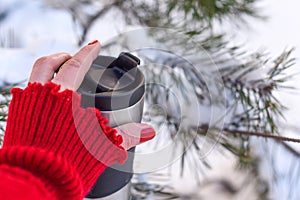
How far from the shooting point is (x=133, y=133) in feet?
1.08

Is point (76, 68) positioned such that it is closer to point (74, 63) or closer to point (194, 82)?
point (74, 63)

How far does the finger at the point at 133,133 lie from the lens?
0.32 metres

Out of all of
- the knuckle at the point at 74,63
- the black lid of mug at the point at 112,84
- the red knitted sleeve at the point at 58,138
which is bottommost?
Result: the red knitted sleeve at the point at 58,138

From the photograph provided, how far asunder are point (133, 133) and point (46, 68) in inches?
3.7

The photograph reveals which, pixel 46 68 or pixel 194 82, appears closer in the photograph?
pixel 46 68

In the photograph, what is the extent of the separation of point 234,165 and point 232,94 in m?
0.17

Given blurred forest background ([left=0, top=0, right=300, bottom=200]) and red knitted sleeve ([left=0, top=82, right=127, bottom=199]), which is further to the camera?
blurred forest background ([left=0, top=0, right=300, bottom=200])

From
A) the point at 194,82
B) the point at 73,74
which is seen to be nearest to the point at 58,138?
the point at 73,74

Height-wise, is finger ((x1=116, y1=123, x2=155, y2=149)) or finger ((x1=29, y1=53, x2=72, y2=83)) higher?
finger ((x1=29, y1=53, x2=72, y2=83))

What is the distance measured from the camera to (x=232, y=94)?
19.7 inches

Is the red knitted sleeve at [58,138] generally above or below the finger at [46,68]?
below

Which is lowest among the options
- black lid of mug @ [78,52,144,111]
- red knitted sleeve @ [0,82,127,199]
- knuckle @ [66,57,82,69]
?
red knitted sleeve @ [0,82,127,199]

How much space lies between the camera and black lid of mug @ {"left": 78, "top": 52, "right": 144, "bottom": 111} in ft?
1.04

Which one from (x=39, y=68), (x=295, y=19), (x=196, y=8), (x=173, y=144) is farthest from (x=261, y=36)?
(x=39, y=68)
